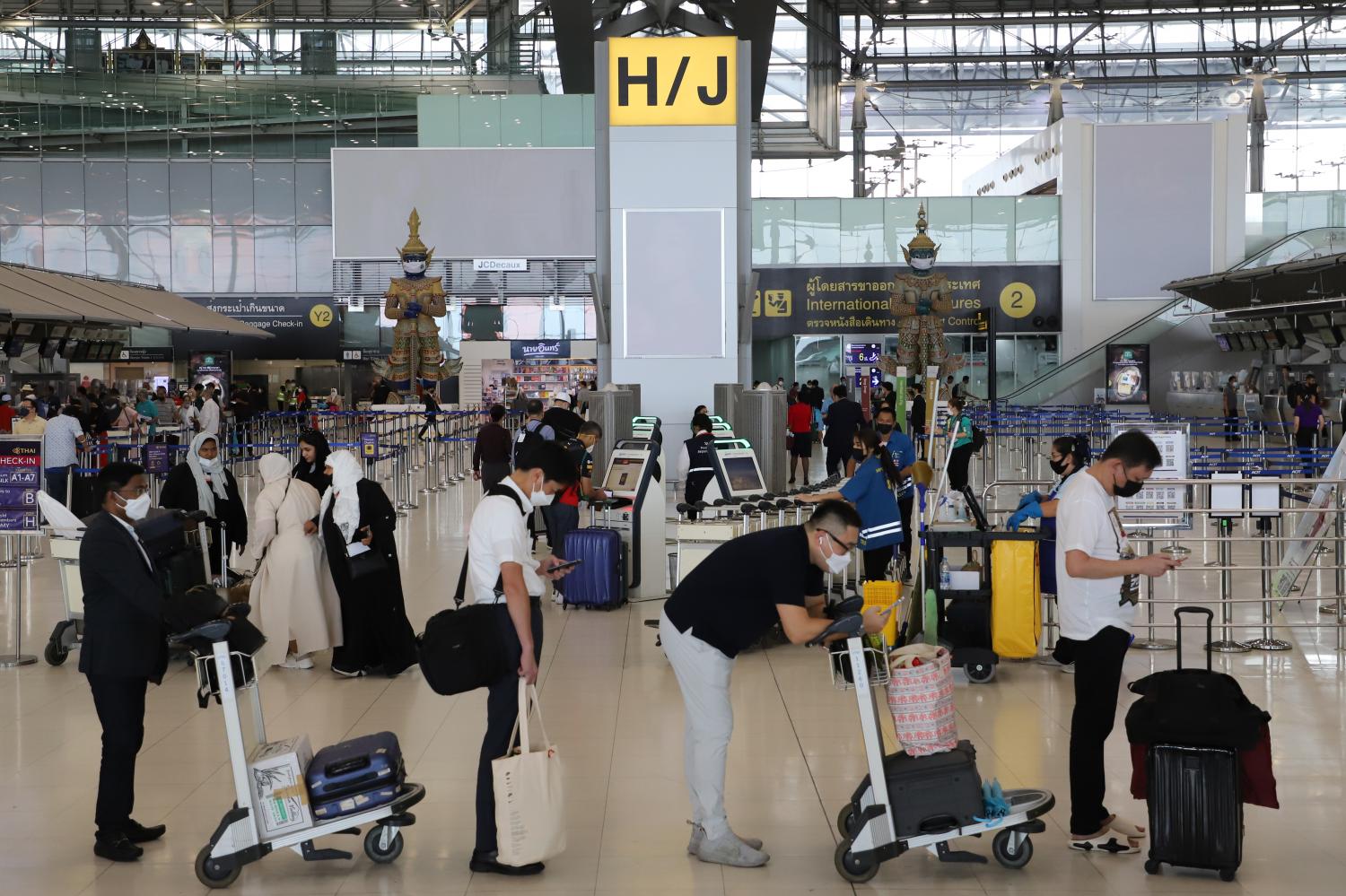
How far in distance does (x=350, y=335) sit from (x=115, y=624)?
37.6 m

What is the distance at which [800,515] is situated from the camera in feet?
43.5

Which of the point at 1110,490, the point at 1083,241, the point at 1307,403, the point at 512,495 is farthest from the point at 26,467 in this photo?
the point at 1083,241

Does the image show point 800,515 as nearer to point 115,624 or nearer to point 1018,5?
point 115,624

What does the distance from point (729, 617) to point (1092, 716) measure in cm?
152

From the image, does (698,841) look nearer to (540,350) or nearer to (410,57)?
(540,350)

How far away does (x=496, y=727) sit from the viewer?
518 centimetres

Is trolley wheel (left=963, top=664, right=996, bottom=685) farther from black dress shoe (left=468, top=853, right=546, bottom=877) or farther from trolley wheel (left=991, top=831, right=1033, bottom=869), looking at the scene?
black dress shoe (left=468, top=853, right=546, bottom=877)

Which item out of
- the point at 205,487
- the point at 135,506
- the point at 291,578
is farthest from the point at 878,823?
the point at 205,487

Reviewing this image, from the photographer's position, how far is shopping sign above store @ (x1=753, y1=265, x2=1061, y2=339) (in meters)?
38.8

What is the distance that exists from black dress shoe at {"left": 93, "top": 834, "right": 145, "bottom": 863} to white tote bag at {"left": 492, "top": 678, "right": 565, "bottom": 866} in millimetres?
1494

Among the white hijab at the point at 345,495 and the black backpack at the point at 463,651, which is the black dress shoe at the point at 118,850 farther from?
the white hijab at the point at 345,495

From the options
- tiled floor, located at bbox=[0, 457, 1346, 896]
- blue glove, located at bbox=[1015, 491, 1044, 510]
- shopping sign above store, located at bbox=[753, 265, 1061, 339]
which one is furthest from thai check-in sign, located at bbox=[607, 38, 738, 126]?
shopping sign above store, located at bbox=[753, 265, 1061, 339]

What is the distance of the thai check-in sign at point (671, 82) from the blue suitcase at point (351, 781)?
55.8 feet

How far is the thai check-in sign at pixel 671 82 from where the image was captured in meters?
21.2
